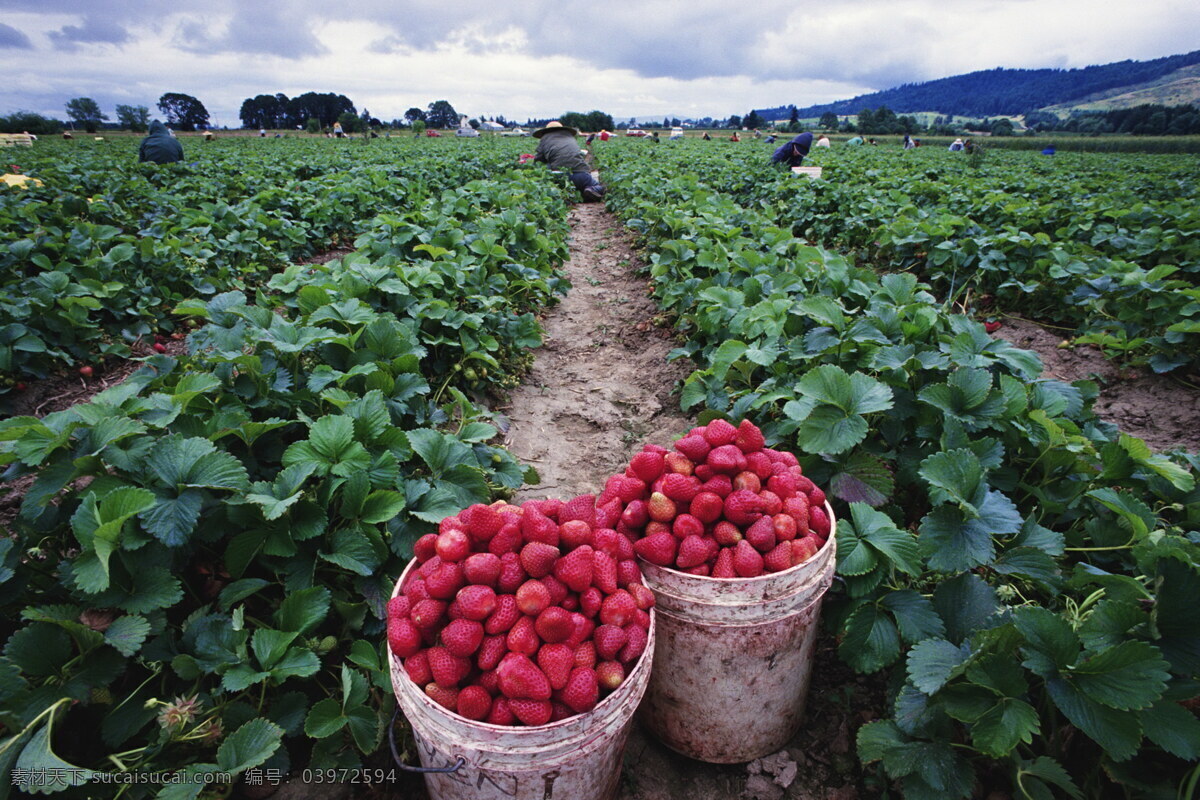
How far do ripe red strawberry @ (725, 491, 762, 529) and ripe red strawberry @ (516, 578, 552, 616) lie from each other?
2.09 feet

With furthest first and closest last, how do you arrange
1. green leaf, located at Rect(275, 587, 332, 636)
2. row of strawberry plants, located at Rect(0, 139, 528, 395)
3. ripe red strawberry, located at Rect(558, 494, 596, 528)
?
row of strawberry plants, located at Rect(0, 139, 528, 395), green leaf, located at Rect(275, 587, 332, 636), ripe red strawberry, located at Rect(558, 494, 596, 528)

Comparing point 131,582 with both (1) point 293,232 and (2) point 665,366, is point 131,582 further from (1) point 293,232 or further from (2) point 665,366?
(1) point 293,232

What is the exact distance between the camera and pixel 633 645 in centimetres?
151

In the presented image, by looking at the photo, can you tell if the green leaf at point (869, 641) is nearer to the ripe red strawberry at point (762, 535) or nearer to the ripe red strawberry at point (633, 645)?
the ripe red strawberry at point (762, 535)

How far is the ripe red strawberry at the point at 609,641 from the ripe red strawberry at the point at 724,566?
1.20ft

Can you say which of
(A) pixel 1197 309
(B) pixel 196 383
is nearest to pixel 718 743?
(B) pixel 196 383

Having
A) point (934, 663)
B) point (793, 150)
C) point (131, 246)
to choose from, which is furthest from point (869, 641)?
point (793, 150)

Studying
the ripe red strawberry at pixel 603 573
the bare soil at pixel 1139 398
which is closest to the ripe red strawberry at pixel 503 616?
the ripe red strawberry at pixel 603 573

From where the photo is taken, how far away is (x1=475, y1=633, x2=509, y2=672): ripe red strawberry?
1.41 m

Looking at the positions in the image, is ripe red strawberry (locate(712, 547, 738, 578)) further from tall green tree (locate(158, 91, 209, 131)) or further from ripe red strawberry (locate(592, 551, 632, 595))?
tall green tree (locate(158, 91, 209, 131))

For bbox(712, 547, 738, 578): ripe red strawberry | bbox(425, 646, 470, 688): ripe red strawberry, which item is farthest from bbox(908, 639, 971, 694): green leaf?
bbox(425, 646, 470, 688): ripe red strawberry

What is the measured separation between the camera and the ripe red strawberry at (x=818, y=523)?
1860 mm

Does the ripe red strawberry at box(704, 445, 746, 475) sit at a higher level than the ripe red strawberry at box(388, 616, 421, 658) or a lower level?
higher

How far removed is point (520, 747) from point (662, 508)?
2.52 ft
